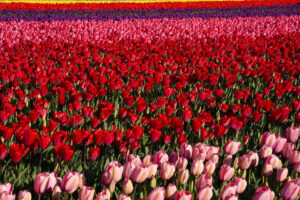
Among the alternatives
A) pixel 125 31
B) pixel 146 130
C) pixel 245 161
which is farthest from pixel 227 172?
pixel 125 31

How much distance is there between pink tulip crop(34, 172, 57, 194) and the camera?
192 cm

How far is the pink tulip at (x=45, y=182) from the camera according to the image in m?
1.92

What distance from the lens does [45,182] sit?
1.93 metres

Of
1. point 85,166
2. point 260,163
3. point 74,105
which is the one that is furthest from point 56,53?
point 260,163

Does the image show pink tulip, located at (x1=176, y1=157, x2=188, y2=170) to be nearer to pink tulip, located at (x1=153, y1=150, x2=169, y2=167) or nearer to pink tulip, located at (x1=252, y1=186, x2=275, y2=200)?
pink tulip, located at (x1=153, y1=150, x2=169, y2=167)

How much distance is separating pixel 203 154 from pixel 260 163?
0.89m

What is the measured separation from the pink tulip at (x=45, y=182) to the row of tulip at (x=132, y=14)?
461 inches

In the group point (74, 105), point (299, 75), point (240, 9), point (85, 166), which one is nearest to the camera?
point (85, 166)

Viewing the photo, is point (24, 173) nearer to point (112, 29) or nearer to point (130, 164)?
point (130, 164)

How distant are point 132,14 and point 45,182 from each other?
14507mm

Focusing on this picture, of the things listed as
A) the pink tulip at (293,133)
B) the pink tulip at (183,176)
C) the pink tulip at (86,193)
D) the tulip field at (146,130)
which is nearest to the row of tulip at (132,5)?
the tulip field at (146,130)

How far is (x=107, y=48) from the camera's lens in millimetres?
7129

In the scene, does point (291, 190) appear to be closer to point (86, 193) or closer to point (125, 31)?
point (86, 193)

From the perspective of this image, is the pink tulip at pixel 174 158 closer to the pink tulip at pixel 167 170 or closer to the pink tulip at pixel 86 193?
the pink tulip at pixel 167 170
